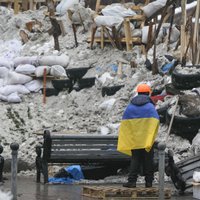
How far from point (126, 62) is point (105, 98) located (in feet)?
6.29

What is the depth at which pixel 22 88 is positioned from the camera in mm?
24000

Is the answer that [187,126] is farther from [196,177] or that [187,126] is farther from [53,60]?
[53,60]

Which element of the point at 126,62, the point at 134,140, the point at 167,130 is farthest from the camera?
the point at 126,62

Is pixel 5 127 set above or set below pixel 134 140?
below

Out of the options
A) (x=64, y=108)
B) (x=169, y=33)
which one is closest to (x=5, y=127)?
(x=64, y=108)

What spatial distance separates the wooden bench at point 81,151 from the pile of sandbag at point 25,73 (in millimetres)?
6667

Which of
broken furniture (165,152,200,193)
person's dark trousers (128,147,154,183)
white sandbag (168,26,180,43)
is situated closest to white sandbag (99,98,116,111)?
white sandbag (168,26,180,43)

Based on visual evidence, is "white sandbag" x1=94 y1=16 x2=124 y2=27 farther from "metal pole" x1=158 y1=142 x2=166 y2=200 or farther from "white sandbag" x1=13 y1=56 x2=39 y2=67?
"metal pole" x1=158 y1=142 x2=166 y2=200

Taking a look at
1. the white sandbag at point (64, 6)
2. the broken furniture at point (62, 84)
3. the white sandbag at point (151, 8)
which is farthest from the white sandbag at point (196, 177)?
the white sandbag at point (64, 6)

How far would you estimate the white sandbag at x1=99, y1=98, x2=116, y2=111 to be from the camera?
72.3 ft

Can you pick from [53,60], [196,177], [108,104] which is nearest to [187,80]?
[108,104]

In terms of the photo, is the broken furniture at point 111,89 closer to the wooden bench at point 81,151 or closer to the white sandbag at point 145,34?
the white sandbag at point 145,34

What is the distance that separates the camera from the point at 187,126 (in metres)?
18.8

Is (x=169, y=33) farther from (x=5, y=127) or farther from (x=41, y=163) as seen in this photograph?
(x=41, y=163)
